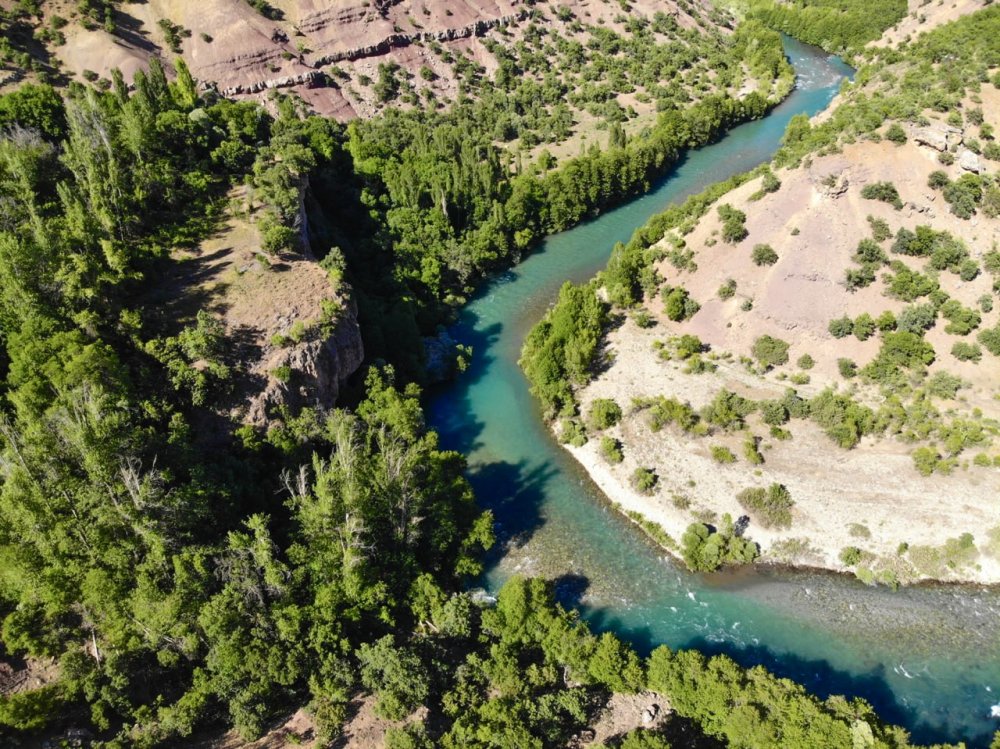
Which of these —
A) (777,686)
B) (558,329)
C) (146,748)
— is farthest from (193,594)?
(558,329)

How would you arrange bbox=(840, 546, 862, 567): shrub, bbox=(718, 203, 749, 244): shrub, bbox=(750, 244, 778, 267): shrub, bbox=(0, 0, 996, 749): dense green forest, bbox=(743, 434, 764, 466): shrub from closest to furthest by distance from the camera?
bbox=(0, 0, 996, 749): dense green forest < bbox=(840, 546, 862, 567): shrub < bbox=(743, 434, 764, 466): shrub < bbox=(750, 244, 778, 267): shrub < bbox=(718, 203, 749, 244): shrub

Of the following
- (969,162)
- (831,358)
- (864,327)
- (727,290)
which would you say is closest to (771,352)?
(831,358)

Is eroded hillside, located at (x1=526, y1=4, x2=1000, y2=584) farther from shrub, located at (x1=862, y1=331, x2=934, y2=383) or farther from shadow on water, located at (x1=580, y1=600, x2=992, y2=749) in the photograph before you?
shadow on water, located at (x1=580, y1=600, x2=992, y2=749)

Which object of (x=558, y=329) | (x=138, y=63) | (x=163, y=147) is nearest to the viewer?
(x=558, y=329)

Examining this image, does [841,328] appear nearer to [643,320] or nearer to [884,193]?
[884,193]

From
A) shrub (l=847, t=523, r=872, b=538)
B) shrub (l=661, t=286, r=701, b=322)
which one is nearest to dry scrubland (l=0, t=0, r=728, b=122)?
shrub (l=661, t=286, r=701, b=322)

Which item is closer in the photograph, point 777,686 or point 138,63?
point 777,686

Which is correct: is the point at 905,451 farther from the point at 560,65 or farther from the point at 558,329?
the point at 560,65
